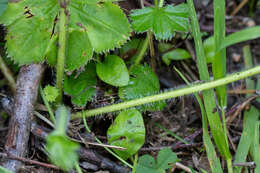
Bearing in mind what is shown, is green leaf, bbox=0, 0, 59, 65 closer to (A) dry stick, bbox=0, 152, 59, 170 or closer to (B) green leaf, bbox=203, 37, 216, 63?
(A) dry stick, bbox=0, 152, 59, 170

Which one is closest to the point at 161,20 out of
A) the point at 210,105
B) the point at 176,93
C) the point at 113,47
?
the point at 113,47

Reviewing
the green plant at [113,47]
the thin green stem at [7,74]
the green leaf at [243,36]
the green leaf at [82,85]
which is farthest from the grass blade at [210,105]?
the thin green stem at [7,74]

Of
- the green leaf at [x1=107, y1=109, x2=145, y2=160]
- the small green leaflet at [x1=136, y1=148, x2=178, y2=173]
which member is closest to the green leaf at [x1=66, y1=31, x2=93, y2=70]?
the green leaf at [x1=107, y1=109, x2=145, y2=160]

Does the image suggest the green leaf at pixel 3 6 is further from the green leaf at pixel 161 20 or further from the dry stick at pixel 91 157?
the green leaf at pixel 161 20

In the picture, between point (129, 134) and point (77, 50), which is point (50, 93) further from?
point (129, 134)

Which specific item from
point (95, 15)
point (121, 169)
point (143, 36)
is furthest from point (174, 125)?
point (95, 15)

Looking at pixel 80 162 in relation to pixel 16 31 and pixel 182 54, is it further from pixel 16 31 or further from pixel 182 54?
pixel 182 54
